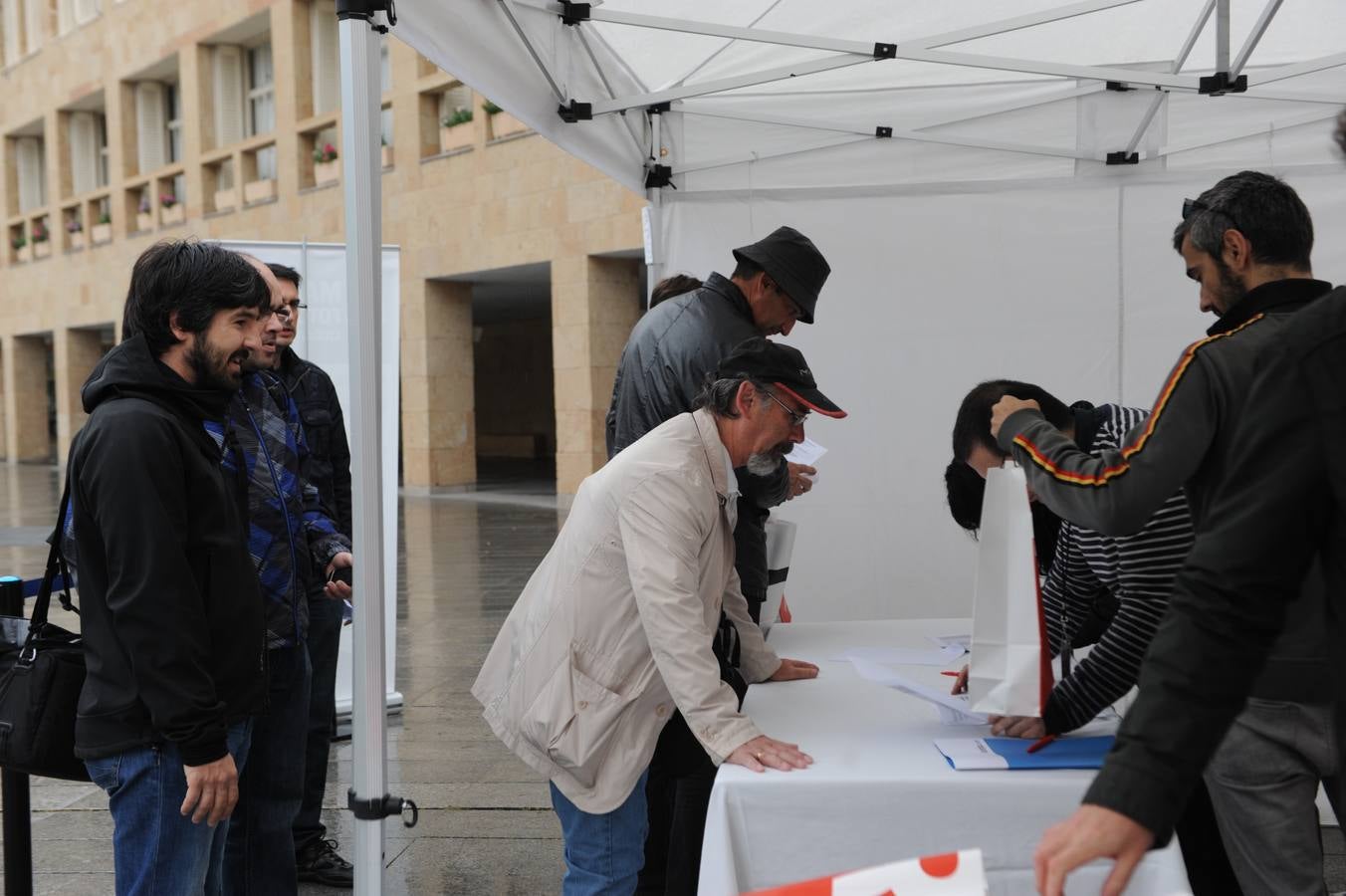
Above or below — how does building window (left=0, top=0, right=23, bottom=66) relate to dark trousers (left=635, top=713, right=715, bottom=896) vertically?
above

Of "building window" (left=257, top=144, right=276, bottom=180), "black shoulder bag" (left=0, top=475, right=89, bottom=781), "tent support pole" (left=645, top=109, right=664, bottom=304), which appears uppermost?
"building window" (left=257, top=144, right=276, bottom=180)

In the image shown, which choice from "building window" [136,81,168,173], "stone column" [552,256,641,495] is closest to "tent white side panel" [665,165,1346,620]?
"stone column" [552,256,641,495]

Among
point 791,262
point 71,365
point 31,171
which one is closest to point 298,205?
point 71,365

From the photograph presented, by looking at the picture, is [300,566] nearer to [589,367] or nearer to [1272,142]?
[1272,142]

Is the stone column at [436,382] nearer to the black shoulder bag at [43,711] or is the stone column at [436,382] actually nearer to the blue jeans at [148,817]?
the black shoulder bag at [43,711]

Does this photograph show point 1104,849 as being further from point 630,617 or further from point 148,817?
point 148,817

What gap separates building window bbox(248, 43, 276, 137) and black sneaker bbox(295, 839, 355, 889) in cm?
1819

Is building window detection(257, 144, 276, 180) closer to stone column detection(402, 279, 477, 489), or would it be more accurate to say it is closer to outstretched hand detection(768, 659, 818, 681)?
stone column detection(402, 279, 477, 489)

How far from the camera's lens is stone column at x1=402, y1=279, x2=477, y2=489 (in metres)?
16.5

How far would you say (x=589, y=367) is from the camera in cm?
1420

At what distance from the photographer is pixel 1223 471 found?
5.35ft

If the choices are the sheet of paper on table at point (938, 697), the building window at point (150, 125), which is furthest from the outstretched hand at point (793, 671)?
the building window at point (150, 125)

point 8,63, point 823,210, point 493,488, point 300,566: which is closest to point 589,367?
point 493,488

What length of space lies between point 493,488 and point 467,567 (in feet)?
26.2
